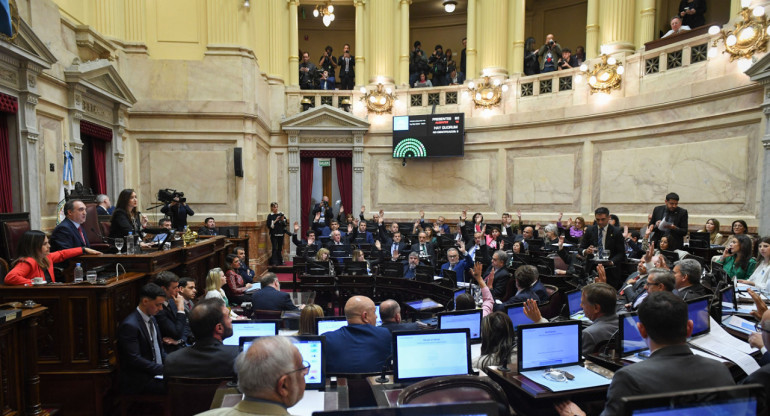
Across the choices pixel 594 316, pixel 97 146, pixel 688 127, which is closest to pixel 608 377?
pixel 594 316

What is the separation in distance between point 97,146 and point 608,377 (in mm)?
10492

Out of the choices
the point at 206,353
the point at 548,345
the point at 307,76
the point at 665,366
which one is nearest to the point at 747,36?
the point at 548,345

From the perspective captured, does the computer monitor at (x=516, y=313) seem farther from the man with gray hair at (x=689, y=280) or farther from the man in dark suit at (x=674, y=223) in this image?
the man in dark suit at (x=674, y=223)

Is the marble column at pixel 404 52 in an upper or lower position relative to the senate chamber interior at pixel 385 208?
upper

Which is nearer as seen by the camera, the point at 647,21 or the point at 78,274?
the point at 78,274

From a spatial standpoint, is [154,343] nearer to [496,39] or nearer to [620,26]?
[620,26]

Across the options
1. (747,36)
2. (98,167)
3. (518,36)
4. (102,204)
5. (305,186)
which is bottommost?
(102,204)

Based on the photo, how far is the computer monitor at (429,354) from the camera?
107 inches

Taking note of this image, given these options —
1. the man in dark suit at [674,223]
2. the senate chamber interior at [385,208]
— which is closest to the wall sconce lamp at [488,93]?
the senate chamber interior at [385,208]

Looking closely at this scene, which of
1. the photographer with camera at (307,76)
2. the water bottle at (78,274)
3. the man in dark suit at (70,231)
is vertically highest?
the photographer with camera at (307,76)

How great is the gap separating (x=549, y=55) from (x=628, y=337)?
38.7ft

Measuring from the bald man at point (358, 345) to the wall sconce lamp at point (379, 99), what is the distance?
1169 cm

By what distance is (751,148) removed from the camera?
8336 millimetres

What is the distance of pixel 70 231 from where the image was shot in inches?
189
